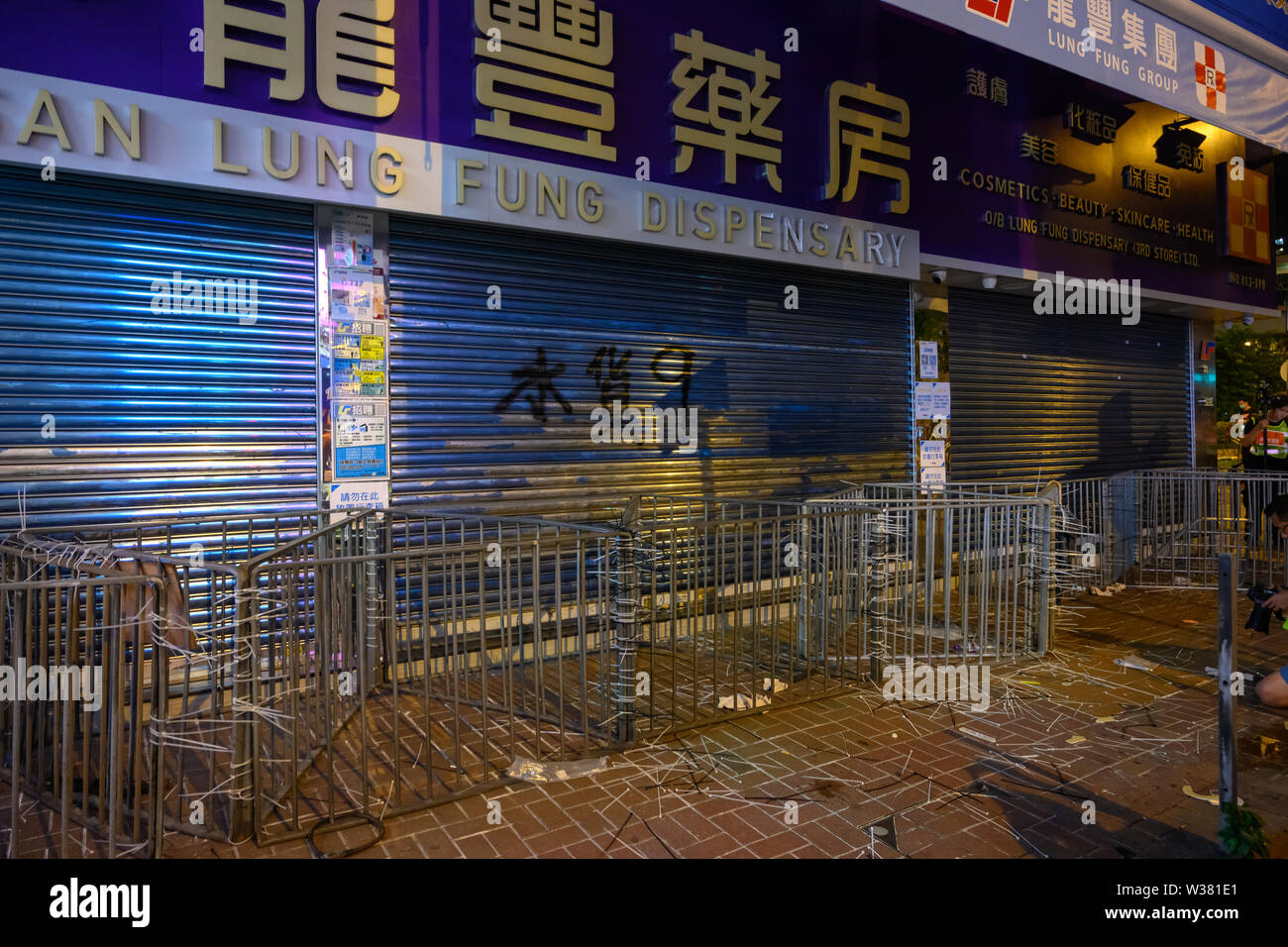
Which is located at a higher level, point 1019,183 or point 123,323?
point 1019,183

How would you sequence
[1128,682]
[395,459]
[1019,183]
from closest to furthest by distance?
[1128,682]
[395,459]
[1019,183]

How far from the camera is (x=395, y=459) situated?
Answer: 7348 mm

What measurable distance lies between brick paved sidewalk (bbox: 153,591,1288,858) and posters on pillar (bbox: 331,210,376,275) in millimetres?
4761

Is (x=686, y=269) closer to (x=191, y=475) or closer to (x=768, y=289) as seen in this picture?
(x=768, y=289)

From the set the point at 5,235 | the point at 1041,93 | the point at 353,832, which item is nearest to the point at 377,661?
the point at 353,832

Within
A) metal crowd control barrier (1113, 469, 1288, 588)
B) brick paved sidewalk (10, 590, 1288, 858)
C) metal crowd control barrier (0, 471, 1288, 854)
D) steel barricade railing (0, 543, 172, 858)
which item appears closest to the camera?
steel barricade railing (0, 543, 172, 858)

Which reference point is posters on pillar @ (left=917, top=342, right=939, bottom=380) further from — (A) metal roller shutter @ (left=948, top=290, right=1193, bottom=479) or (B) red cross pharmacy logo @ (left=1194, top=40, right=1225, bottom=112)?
(B) red cross pharmacy logo @ (left=1194, top=40, right=1225, bottom=112)

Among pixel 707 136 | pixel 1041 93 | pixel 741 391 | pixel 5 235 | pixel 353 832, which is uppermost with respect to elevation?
pixel 1041 93

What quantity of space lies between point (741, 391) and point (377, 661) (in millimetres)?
5111

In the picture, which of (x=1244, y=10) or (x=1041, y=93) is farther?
(x=1041, y=93)

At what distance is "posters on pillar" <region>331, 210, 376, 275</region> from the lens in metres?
7.01

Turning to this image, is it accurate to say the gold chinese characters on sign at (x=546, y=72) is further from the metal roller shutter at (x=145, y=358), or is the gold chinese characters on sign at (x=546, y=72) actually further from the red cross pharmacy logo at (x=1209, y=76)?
the red cross pharmacy logo at (x=1209, y=76)

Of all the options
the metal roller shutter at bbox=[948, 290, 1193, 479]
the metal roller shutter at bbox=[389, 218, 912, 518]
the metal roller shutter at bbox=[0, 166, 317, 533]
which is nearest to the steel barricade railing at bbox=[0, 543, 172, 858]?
the metal roller shutter at bbox=[0, 166, 317, 533]

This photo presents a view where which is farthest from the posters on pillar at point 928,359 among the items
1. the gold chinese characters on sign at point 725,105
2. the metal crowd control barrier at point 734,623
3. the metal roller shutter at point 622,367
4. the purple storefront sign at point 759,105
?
the metal crowd control barrier at point 734,623
